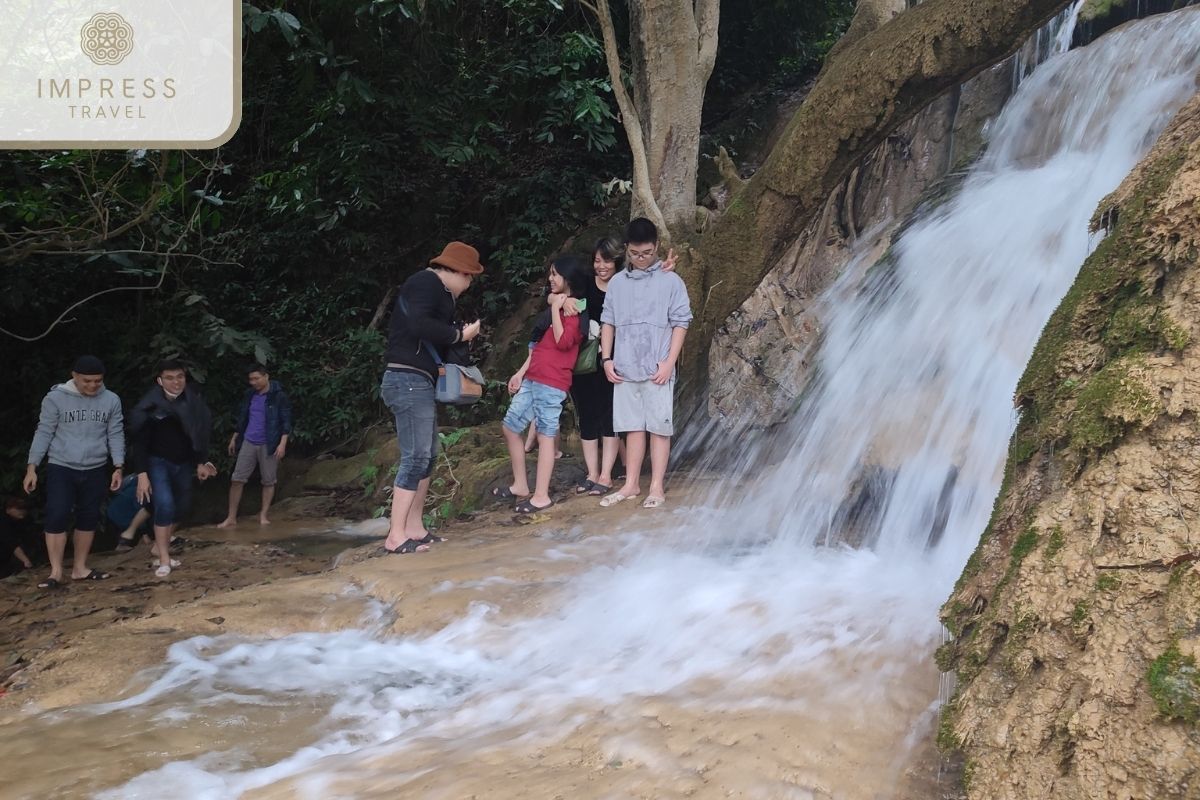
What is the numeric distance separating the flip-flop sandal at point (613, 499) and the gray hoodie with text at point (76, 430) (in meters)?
3.81

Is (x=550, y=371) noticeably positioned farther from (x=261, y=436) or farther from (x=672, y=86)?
(x=261, y=436)

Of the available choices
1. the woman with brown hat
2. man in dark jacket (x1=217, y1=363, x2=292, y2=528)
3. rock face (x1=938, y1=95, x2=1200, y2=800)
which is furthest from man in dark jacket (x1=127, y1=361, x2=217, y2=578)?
rock face (x1=938, y1=95, x2=1200, y2=800)

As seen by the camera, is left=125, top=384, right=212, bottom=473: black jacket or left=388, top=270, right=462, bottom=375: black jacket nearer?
left=388, top=270, right=462, bottom=375: black jacket

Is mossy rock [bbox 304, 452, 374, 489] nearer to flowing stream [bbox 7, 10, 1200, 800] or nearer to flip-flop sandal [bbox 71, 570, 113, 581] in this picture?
flip-flop sandal [bbox 71, 570, 113, 581]

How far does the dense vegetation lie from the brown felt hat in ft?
13.2

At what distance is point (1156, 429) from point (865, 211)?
7141mm

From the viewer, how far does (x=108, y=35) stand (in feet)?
16.1

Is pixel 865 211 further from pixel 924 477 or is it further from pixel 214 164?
pixel 214 164

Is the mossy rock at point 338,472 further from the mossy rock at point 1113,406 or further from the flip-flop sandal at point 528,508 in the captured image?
the mossy rock at point 1113,406

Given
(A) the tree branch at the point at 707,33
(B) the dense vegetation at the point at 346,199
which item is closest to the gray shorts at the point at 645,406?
(A) the tree branch at the point at 707,33

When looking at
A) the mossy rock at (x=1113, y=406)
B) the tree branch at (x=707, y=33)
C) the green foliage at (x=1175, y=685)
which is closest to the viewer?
the green foliage at (x=1175, y=685)

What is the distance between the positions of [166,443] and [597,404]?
3403mm

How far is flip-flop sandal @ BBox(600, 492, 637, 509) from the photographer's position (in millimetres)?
6254

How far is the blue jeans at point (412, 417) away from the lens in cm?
553
